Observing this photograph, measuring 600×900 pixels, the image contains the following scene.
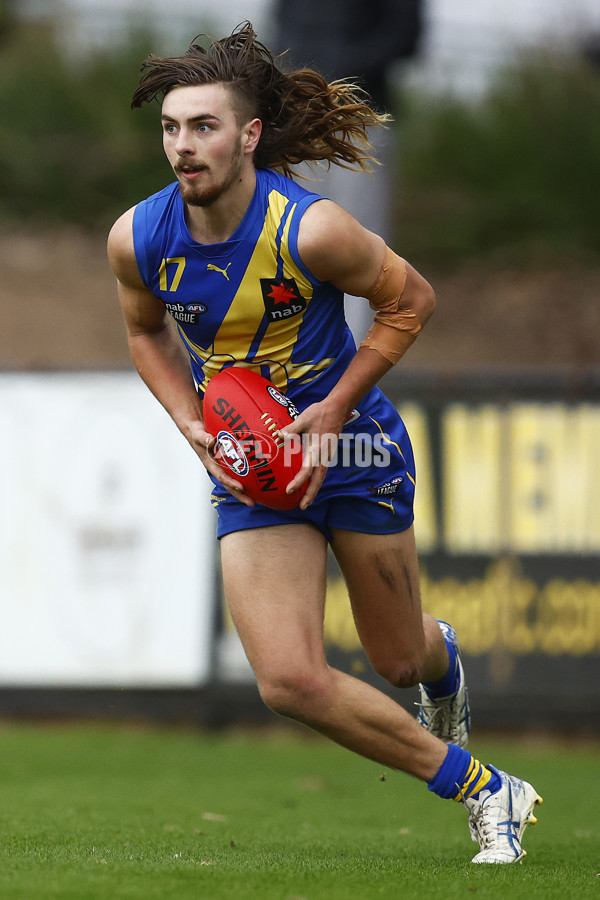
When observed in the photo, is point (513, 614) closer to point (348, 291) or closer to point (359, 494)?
point (359, 494)

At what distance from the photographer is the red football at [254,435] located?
406 centimetres

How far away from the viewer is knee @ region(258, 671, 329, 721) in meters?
3.99

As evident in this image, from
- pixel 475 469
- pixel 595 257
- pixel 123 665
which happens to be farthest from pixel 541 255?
pixel 123 665

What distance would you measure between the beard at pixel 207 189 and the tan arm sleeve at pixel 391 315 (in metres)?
0.59

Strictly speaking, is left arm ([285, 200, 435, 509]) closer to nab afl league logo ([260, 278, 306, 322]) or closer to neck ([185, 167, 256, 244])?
nab afl league logo ([260, 278, 306, 322])

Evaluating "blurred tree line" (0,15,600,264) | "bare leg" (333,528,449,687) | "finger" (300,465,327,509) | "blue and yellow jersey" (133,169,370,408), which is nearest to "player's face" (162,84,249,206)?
"blue and yellow jersey" (133,169,370,408)

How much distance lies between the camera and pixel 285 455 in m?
4.06

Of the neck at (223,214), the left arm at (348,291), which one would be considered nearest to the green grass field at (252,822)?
the left arm at (348,291)

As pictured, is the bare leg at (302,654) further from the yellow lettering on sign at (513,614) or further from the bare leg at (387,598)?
the yellow lettering on sign at (513,614)

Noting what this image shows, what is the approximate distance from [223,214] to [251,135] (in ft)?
1.01

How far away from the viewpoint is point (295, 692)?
13.1ft

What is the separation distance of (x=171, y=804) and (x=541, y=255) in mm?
13569

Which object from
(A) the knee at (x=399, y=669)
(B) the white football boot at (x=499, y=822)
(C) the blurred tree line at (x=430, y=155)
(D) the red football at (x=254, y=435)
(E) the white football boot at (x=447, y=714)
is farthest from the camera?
(C) the blurred tree line at (x=430, y=155)

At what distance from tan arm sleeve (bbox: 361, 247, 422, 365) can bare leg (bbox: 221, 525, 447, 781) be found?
0.67m
